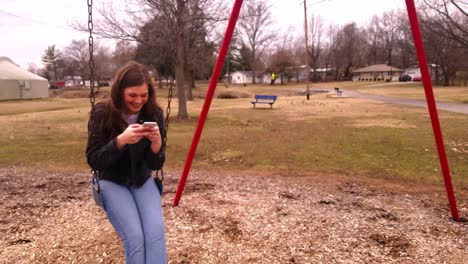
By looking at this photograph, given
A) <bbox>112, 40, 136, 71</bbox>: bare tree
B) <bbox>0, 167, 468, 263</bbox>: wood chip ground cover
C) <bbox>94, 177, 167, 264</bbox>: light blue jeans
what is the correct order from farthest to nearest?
<bbox>112, 40, 136, 71</bbox>: bare tree, <bbox>0, 167, 468, 263</bbox>: wood chip ground cover, <bbox>94, 177, 167, 264</bbox>: light blue jeans

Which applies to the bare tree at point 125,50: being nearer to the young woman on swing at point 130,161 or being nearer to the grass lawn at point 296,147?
the grass lawn at point 296,147

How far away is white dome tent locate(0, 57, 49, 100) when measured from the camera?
1239 inches

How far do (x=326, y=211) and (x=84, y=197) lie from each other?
127 inches

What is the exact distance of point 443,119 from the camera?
42.7 ft

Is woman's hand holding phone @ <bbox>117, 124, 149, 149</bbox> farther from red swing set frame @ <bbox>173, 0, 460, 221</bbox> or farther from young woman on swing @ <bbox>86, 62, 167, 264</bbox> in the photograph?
red swing set frame @ <bbox>173, 0, 460, 221</bbox>

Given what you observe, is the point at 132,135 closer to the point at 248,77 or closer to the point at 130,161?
the point at 130,161

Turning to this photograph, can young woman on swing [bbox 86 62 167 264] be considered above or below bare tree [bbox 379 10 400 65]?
below

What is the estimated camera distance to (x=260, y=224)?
3.96m

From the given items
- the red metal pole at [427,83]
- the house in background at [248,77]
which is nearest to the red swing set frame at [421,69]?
the red metal pole at [427,83]

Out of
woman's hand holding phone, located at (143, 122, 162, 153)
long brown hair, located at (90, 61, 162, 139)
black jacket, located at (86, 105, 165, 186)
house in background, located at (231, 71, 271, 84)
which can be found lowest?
black jacket, located at (86, 105, 165, 186)

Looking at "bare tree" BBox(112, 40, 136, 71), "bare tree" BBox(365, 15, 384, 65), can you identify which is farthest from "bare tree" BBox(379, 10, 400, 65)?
"bare tree" BBox(112, 40, 136, 71)

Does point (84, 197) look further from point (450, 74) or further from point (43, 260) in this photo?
point (450, 74)

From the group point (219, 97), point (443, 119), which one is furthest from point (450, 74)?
point (443, 119)

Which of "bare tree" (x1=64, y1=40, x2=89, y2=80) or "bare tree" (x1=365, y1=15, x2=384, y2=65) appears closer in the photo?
"bare tree" (x1=64, y1=40, x2=89, y2=80)
